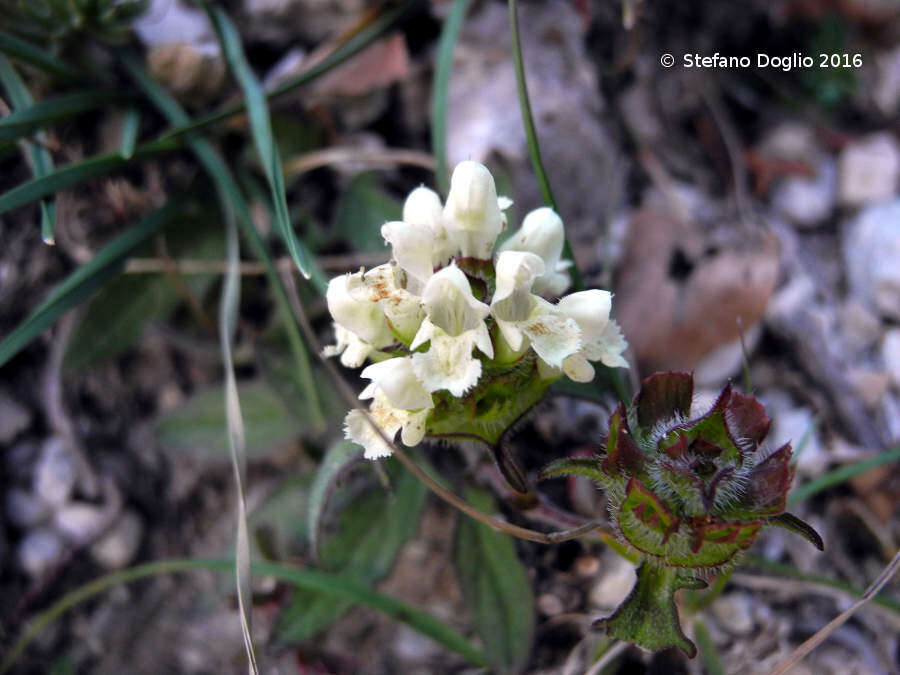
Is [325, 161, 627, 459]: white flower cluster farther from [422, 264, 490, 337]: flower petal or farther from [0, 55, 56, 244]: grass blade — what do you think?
[0, 55, 56, 244]: grass blade

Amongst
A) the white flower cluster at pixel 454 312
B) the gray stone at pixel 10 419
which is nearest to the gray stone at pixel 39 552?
the gray stone at pixel 10 419

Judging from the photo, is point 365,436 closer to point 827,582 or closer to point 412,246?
point 412,246

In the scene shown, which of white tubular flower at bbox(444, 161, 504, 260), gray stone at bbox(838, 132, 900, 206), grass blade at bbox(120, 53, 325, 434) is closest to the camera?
white tubular flower at bbox(444, 161, 504, 260)

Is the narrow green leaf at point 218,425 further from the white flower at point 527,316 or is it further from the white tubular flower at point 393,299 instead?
the white flower at point 527,316

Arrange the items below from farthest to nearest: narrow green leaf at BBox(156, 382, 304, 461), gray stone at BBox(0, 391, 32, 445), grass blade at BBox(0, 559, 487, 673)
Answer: gray stone at BBox(0, 391, 32, 445), narrow green leaf at BBox(156, 382, 304, 461), grass blade at BBox(0, 559, 487, 673)

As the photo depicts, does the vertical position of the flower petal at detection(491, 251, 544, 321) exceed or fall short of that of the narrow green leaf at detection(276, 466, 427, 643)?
it exceeds it

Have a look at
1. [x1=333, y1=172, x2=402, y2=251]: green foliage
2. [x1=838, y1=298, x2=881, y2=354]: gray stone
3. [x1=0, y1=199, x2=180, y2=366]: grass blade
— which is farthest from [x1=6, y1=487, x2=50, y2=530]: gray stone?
[x1=838, y1=298, x2=881, y2=354]: gray stone
